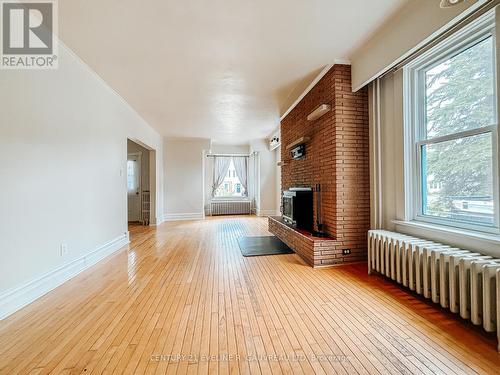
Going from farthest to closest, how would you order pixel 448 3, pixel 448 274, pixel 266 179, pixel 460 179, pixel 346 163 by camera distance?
pixel 266 179, pixel 346 163, pixel 460 179, pixel 448 274, pixel 448 3

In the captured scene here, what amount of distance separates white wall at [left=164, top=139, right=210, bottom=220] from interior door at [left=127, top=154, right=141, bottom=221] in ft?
2.98

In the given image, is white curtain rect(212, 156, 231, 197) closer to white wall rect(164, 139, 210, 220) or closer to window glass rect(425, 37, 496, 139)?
white wall rect(164, 139, 210, 220)

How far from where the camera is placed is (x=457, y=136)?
91.5 inches

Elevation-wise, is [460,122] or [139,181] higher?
[460,122]

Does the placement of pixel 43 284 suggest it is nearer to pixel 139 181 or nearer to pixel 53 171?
pixel 53 171

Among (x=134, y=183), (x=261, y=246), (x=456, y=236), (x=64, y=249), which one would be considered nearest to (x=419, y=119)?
(x=456, y=236)

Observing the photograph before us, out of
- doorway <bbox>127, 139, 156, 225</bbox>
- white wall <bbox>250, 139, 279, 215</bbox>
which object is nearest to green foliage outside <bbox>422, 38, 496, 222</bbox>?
white wall <bbox>250, 139, 279, 215</bbox>

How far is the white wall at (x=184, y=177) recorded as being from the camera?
8414 mm

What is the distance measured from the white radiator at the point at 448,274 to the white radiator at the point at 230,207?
711 cm

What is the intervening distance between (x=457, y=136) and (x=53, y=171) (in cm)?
432

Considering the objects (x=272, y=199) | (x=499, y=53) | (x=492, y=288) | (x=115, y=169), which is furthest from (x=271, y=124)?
(x=492, y=288)

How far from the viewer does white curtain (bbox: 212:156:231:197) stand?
972cm

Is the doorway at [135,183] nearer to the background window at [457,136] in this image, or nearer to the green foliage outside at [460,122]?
the background window at [457,136]

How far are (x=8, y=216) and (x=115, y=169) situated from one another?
2233mm
